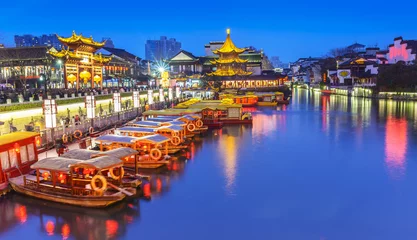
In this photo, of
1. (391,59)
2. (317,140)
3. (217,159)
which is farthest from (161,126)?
(391,59)

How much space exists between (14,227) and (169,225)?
17.8ft

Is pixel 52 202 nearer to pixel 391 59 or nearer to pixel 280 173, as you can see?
pixel 280 173

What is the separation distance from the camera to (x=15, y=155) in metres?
16.7

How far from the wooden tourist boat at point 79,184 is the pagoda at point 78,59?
23.4 metres

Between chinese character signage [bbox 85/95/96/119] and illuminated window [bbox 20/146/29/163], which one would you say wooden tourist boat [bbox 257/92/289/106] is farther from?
illuminated window [bbox 20/146/29/163]

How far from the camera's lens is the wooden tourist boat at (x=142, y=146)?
2030 cm

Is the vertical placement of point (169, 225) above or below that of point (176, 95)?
below

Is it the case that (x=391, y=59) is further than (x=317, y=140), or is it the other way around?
(x=391, y=59)

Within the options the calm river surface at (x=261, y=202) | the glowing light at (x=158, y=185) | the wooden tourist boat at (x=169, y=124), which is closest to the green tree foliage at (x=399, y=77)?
the calm river surface at (x=261, y=202)

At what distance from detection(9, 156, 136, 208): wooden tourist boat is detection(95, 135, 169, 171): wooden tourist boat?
4456 millimetres

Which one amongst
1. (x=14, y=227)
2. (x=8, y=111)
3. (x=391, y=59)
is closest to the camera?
(x=14, y=227)

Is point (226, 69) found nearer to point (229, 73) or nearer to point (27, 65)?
point (229, 73)

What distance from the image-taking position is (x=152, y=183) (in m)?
18.0

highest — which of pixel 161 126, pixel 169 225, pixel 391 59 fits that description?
pixel 391 59
